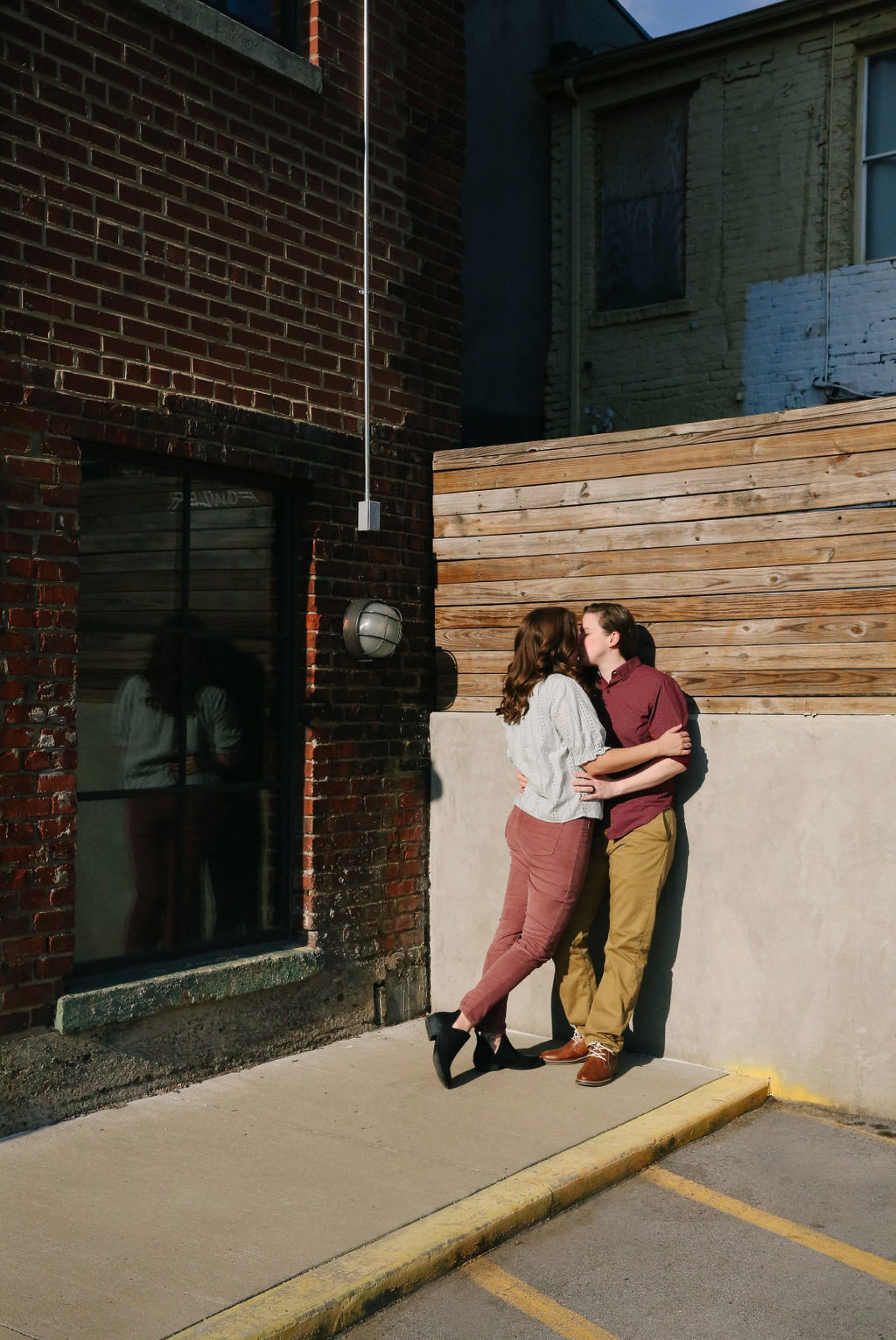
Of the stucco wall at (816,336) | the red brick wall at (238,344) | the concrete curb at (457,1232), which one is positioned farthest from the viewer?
the stucco wall at (816,336)

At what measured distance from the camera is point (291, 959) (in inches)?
221

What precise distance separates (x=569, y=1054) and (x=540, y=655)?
1706mm

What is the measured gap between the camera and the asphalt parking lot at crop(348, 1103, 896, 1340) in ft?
11.5

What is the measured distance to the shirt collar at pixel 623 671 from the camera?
553cm

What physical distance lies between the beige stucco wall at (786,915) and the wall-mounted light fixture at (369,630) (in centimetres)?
144

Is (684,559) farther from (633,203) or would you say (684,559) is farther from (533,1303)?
(633,203)

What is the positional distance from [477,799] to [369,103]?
3.34m

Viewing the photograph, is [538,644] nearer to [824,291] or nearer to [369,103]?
[369,103]

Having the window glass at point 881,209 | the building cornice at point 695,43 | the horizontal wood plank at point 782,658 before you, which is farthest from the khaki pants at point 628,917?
the building cornice at point 695,43

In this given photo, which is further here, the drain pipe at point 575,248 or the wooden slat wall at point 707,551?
the drain pipe at point 575,248

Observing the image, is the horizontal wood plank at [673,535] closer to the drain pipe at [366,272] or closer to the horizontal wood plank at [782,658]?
Result: the horizontal wood plank at [782,658]

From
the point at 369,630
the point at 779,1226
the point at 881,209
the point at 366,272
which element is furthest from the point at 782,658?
the point at 881,209

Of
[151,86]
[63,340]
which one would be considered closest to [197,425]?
[63,340]

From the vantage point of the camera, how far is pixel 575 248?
425 inches
